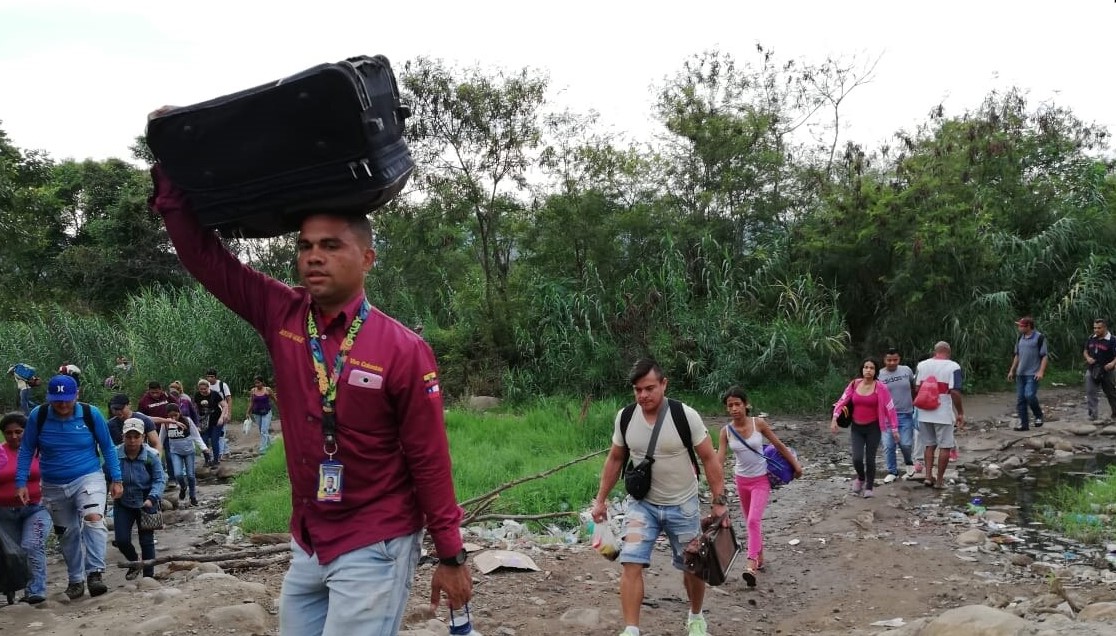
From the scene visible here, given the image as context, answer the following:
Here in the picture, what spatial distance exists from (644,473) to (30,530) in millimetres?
5037

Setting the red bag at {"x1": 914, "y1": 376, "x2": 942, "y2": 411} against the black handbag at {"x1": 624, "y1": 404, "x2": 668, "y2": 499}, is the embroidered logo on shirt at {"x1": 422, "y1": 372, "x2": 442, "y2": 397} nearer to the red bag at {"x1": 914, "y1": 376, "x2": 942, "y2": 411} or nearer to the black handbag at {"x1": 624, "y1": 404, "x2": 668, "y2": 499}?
the black handbag at {"x1": 624, "y1": 404, "x2": 668, "y2": 499}

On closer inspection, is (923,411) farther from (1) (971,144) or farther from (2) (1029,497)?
(1) (971,144)

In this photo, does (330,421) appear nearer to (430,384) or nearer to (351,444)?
(351,444)

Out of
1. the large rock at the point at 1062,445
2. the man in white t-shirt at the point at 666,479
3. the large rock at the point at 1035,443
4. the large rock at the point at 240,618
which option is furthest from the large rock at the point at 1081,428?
the large rock at the point at 240,618

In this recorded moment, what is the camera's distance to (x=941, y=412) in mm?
10172

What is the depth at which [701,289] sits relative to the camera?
19484mm

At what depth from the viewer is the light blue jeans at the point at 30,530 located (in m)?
6.95

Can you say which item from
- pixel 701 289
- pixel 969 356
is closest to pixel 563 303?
pixel 701 289

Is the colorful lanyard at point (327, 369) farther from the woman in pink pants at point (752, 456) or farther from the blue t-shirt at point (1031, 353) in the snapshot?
the blue t-shirt at point (1031, 353)

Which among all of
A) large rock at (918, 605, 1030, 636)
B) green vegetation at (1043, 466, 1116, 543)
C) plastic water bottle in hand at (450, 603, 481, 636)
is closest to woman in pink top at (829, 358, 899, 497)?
green vegetation at (1043, 466, 1116, 543)

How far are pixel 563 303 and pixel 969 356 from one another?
836 cm

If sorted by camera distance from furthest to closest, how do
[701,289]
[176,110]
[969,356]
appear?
1. [701,289]
2. [969,356]
3. [176,110]

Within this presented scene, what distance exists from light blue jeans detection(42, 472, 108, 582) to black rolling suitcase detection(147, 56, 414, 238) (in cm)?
573

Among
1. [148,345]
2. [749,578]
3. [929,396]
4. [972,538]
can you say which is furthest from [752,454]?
[148,345]
